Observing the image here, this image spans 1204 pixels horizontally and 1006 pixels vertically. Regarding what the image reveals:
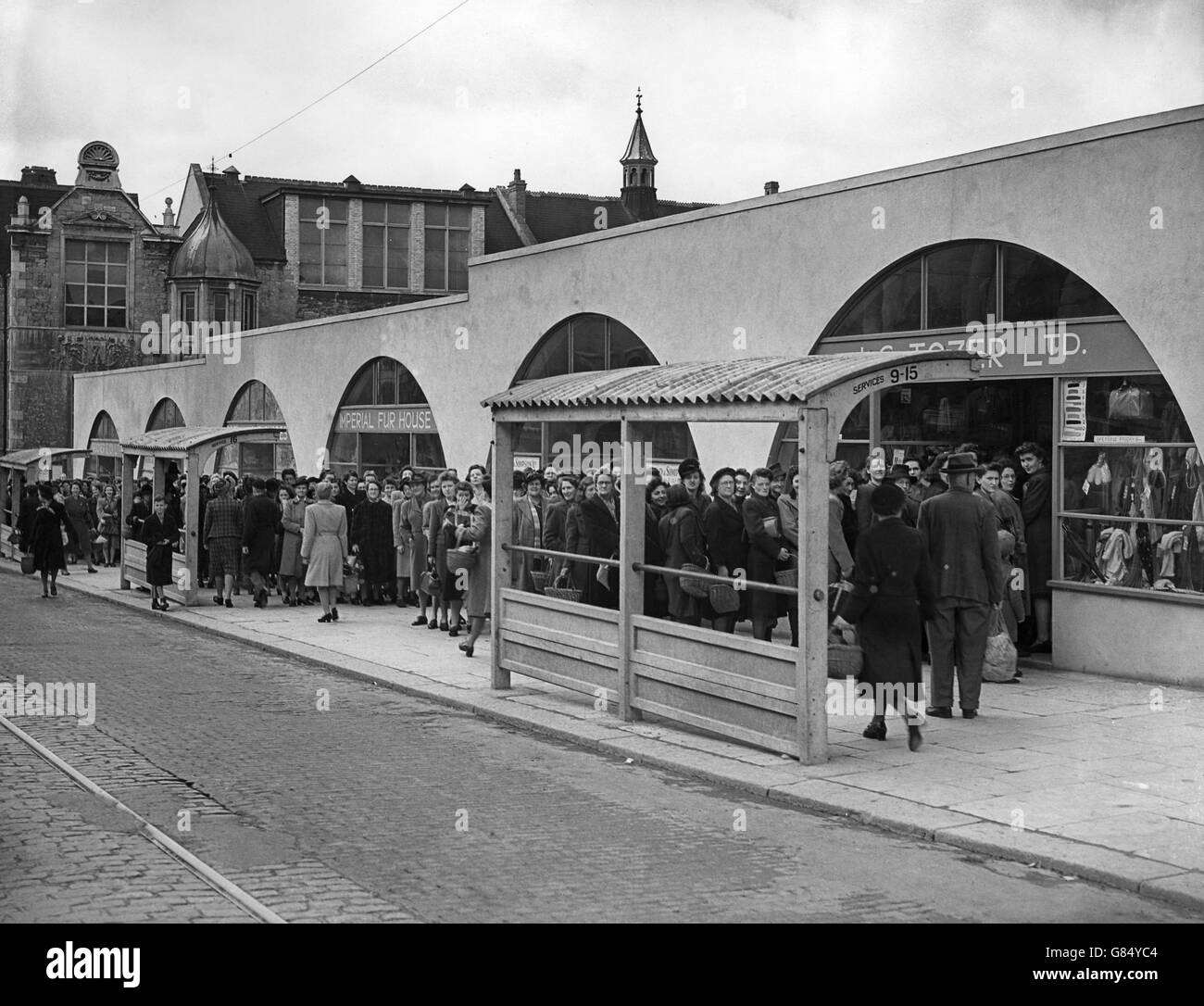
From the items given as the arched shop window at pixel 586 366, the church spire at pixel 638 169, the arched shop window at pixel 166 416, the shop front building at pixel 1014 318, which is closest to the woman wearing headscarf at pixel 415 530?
the arched shop window at pixel 586 366

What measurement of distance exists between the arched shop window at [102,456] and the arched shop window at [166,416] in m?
1.17

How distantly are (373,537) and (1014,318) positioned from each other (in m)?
10.1

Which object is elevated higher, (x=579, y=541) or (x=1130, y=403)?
(x=1130, y=403)

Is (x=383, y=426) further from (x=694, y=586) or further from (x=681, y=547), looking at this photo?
(x=694, y=586)

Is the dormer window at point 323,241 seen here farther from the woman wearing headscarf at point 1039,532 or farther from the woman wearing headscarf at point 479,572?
the woman wearing headscarf at point 1039,532

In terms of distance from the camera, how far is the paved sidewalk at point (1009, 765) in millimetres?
7820

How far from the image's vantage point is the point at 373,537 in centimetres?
2102

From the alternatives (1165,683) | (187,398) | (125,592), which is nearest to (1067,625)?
(1165,683)

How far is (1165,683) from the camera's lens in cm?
1327

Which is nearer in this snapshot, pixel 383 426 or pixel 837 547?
pixel 837 547

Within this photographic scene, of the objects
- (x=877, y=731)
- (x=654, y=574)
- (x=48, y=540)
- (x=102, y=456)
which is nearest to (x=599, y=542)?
(x=654, y=574)
